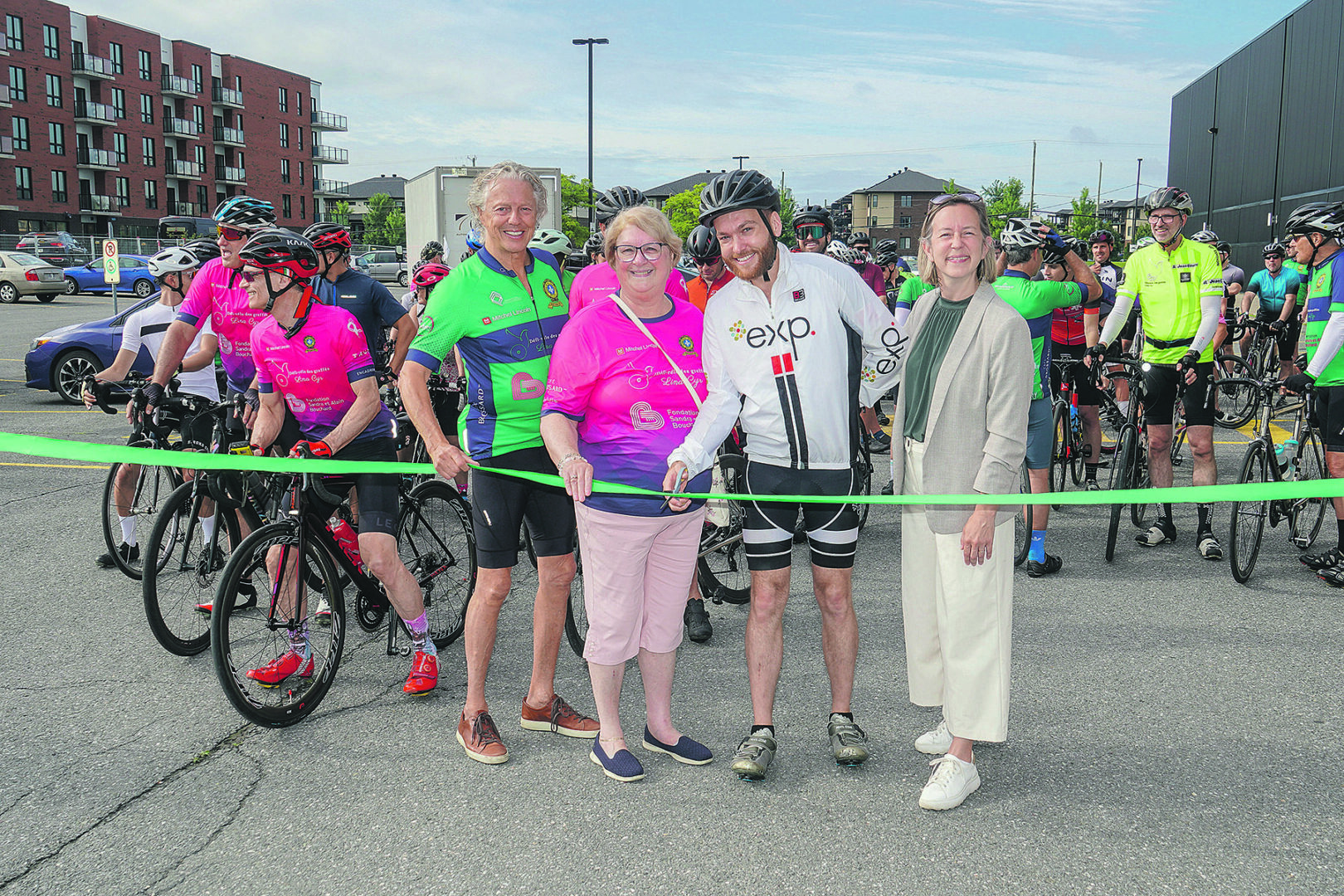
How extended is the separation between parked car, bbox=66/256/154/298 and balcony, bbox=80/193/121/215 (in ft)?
127

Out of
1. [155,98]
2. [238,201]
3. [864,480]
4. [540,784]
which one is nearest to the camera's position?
[540,784]

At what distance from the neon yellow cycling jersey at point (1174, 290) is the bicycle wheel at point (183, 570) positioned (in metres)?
6.04

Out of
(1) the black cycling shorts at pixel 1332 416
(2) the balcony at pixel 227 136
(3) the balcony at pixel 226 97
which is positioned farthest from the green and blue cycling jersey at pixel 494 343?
(3) the balcony at pixel 226 97

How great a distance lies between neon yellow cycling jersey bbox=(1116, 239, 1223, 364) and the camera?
6664mm

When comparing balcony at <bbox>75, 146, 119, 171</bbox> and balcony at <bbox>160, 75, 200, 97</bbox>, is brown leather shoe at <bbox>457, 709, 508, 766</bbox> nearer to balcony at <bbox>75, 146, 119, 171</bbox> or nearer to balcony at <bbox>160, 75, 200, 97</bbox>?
balcony at <bbox>75, 146, 119, 171</bbox>

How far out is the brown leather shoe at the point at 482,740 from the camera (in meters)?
3.85

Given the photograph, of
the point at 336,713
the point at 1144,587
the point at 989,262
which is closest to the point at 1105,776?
the point at 989,262

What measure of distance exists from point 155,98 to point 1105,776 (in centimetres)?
8500

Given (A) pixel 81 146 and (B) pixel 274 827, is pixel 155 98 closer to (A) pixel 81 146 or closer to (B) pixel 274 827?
(A) pixel 81 146

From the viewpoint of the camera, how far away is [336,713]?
14.1 ft

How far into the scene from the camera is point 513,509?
395cm

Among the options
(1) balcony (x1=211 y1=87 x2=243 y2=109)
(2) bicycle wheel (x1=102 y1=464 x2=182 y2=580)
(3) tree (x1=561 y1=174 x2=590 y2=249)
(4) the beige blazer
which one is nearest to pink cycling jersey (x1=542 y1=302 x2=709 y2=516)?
(4) the beige blazer

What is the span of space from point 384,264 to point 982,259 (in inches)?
2086

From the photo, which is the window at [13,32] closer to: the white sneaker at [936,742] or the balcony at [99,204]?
the balcony at [99,204]
